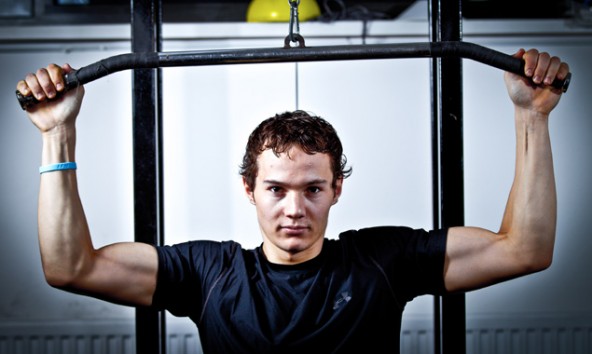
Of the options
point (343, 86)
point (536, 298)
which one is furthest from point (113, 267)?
point (536, 298)

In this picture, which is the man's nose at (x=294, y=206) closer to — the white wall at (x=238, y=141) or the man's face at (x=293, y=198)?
the man's face at (x=293, y=198)

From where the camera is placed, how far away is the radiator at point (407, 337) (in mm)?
2092

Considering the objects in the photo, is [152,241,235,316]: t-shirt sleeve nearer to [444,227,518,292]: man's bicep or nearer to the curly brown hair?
the curly brown hair

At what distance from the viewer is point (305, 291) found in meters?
1.14

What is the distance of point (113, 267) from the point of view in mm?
1099

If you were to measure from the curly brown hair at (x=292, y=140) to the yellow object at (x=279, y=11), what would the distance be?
869mm

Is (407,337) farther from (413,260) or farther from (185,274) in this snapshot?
(185,274)

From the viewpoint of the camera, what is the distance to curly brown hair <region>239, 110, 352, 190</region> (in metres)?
1.16

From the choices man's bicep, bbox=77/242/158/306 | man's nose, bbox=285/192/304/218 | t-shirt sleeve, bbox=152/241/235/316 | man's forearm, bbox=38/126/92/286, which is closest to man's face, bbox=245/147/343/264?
man's nose, bbox=285/192/304/218

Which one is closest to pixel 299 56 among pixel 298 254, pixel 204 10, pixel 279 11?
pixel 298 254

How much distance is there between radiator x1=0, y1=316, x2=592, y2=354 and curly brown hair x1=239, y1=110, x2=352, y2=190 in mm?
Result: 1092

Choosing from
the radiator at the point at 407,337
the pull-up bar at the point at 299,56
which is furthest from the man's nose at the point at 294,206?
the radiator at the point at 407,337

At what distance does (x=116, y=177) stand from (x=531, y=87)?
1500 mm

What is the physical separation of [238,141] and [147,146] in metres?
0.84
